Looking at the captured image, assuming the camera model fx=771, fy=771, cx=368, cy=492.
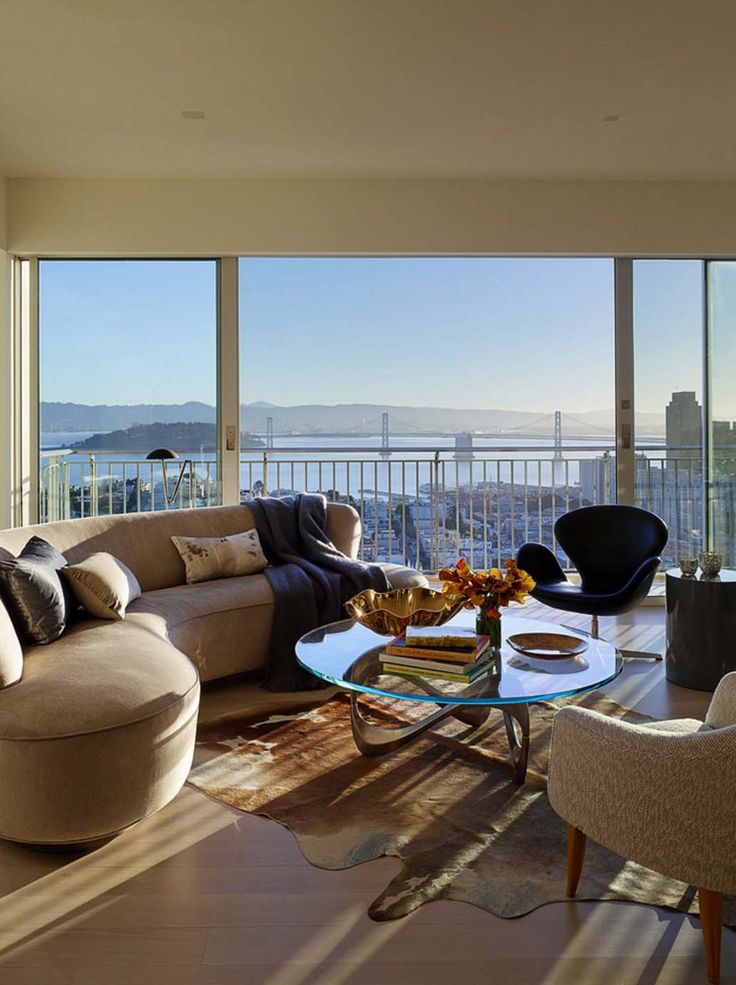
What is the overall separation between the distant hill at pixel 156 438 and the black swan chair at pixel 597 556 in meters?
2.35

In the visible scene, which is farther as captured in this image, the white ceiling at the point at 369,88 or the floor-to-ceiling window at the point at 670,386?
the floor-to-ceiling window at the point at 670,386

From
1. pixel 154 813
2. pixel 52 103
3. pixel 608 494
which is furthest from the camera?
pixel 608 494

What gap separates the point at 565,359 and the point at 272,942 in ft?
17.6

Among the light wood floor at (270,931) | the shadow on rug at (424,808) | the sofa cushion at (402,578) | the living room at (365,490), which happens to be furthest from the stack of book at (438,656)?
the sofa cushion at (402,578)

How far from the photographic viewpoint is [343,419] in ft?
21.4

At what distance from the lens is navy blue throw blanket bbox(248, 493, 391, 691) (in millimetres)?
3623

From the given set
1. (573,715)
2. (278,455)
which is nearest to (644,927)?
(573,715)

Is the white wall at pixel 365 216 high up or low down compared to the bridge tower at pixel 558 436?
up

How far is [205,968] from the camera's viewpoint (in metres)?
1.72

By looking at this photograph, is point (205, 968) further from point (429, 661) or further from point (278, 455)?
point (278, 455)

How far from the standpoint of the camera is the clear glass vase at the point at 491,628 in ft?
8.91

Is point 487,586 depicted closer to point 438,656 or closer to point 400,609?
point 438,656

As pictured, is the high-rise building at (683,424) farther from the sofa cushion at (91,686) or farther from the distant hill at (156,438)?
the sofa cushion at (91,686)

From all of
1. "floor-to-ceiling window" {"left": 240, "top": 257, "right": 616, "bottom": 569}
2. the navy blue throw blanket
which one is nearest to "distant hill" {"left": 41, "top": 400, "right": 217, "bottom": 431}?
"floor-to-ceiling window" {"left": 240, "top": 257, "right": 616, "bottom": 569}
